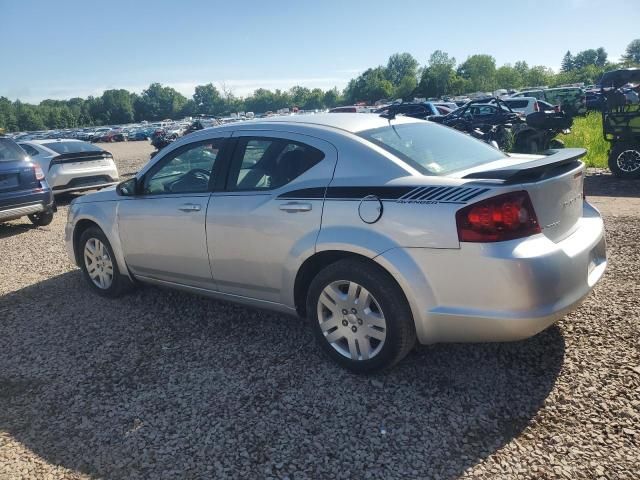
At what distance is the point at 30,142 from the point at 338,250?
10917 millimetres

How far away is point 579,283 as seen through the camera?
2850 millimetres

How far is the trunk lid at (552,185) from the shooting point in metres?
2.69

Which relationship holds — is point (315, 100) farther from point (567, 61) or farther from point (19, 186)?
point (19, 186)

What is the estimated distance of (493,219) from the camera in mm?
2623

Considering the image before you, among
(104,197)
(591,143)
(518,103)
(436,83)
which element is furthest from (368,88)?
(104,197)

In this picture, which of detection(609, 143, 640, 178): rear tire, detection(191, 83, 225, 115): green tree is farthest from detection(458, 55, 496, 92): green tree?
detection(609, 143, 640, 178): rear tire

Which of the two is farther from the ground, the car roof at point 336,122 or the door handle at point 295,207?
the car roof at point 336,122

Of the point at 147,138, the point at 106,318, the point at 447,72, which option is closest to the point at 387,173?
the point at 106,318

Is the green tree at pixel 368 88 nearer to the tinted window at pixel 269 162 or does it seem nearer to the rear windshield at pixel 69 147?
the rear windshield at pixel 69 147

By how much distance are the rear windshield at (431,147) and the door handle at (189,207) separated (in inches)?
54.6

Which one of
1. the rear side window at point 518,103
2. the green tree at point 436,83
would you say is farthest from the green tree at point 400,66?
the rear side window at point 518,103

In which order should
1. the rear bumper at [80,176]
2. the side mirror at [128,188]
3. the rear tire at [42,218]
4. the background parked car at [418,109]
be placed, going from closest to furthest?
the side mirror at [128,188] < the rear tire at [42,218] < the rear bumper at [80,176] < the background parked car at [418,109]

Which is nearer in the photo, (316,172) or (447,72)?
(316,172)

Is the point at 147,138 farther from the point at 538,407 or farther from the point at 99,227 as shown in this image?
the point at 538,407
